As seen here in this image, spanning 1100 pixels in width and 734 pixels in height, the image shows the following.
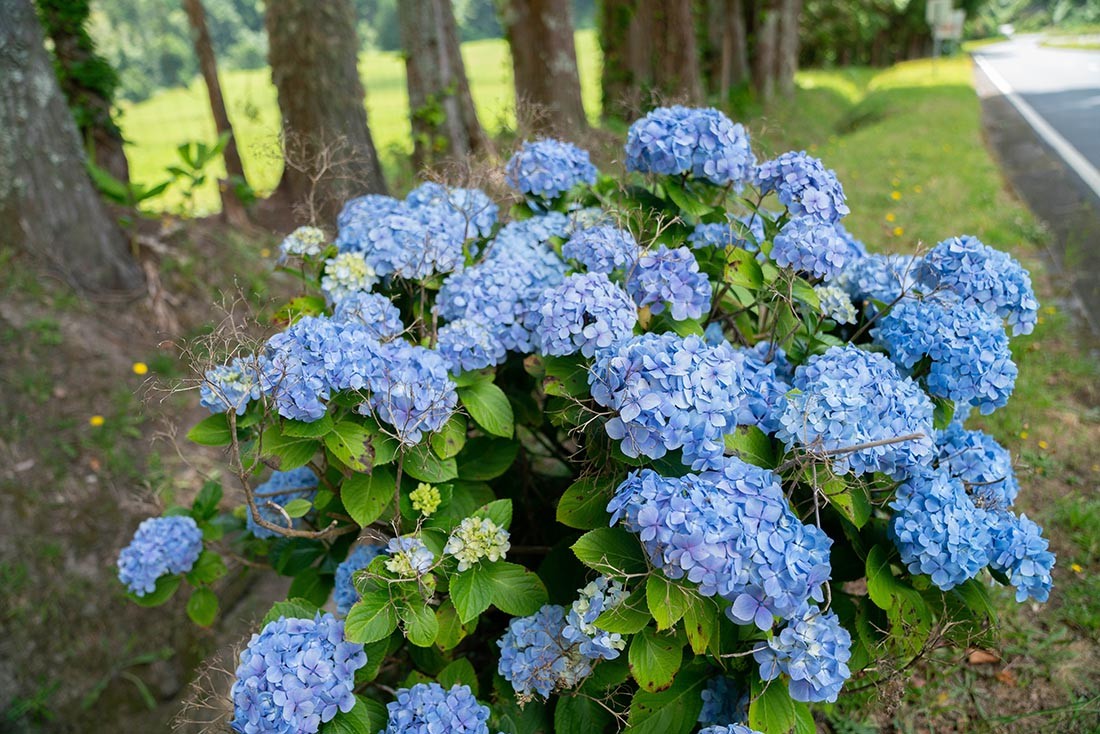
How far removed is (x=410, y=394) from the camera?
1.59 m

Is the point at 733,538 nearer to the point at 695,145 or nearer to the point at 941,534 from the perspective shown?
the point at 941,534

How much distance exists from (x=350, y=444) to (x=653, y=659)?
75cm

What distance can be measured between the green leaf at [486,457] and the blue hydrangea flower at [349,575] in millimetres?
291

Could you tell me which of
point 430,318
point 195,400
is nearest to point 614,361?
point 430,318

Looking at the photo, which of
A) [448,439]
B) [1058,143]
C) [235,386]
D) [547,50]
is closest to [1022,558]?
[448,439]

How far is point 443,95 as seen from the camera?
5.66 metres

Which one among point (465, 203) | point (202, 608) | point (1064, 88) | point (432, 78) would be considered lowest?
point (1064, 88)

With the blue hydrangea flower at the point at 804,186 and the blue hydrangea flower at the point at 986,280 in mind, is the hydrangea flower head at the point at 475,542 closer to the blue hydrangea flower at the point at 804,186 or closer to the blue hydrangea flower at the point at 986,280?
the blue hydrangea flower at the point at 804,186

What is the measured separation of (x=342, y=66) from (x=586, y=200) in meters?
3.25

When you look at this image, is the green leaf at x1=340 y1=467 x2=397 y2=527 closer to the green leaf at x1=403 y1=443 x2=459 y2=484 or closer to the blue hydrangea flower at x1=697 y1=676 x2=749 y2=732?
the green leaf at x1=403 y1=443 x2=459 y2=484

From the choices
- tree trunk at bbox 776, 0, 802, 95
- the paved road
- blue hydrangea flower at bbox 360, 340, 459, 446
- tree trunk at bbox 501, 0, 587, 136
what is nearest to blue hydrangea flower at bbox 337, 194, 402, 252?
blue hydrangea flower at bbox 360, 340, 459, 446

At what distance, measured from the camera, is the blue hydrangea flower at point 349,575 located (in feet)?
6.07

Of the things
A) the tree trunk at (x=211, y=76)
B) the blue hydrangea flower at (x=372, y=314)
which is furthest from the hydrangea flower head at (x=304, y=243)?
the tree trunk at (x=211, y=76)

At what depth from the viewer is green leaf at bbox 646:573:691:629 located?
1307 mm
